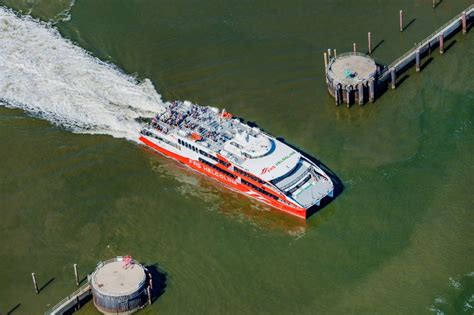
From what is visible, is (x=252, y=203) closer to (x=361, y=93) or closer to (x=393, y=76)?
(x=361, y=93)

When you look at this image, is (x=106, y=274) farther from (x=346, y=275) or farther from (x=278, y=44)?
(x=278, y=44)


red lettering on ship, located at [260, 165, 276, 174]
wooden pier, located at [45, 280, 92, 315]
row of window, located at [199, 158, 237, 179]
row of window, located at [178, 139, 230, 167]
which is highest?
row of window, located at [178, 139, 230, 167]

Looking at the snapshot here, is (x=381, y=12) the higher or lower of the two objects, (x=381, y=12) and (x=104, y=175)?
the higher

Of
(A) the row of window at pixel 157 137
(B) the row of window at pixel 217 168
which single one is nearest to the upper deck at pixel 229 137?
(A) the row of window at pixel 157 137

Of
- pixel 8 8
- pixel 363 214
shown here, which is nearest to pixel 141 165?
pixel 363 214

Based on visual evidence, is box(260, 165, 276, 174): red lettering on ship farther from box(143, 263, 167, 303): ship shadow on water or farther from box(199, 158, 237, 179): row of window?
box(143, 263, 167, 303): ship shadow on water

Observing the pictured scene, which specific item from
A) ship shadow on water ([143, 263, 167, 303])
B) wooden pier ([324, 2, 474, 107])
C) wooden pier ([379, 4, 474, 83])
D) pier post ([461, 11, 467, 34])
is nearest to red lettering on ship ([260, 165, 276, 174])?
ship shadow on water ([143, 263, 167, 303])

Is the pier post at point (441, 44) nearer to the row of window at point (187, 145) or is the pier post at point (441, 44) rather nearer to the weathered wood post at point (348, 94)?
the weathered wood post at point (348, 94)
